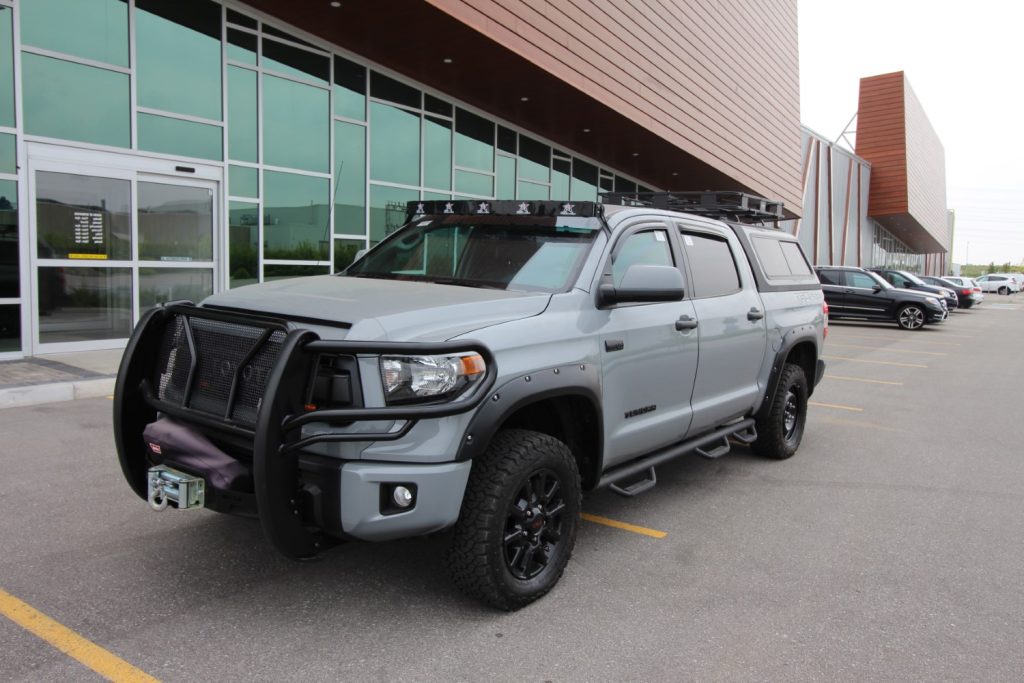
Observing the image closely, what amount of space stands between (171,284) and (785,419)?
8995 millimetres

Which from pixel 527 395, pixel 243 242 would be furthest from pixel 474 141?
pixel 527 395

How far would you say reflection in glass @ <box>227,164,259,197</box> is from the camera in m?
12.0

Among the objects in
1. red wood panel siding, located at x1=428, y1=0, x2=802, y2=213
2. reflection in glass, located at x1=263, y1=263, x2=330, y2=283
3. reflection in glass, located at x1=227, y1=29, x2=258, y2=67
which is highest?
red wood panel siding, located at x1=428, y1=0, x2=802, y2=213

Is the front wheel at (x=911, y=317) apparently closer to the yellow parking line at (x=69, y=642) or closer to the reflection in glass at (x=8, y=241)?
the reflection in glass at (x=8, y=241)

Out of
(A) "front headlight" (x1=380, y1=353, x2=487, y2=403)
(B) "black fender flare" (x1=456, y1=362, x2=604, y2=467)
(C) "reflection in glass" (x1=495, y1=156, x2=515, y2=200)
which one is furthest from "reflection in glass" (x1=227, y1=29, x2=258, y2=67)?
(A) "front headlight" (x1=380, y1=353, x2=487, y2=403)

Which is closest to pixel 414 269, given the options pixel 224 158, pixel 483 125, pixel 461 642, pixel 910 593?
pixel 461 642

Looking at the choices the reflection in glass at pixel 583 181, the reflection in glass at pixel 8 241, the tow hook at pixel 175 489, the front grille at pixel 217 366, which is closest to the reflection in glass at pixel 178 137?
the reflection in glass at pixel 8 241

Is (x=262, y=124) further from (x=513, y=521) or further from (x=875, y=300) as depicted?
(x=875, y=300)

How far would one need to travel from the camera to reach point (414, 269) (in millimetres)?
4625

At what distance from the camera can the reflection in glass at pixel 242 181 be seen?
39.3ft

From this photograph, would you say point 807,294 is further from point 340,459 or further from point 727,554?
point 340,459

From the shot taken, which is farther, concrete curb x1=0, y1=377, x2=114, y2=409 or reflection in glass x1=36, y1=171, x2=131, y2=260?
reflection in glass x1=36, y1=171, x2=131, y2=260

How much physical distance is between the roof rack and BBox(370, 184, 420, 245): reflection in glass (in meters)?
8.46

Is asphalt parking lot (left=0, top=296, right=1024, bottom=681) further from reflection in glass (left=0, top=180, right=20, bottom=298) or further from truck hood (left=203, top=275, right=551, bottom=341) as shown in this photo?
reflection in glass (left=0, top=180, right=20, bottom=298)
